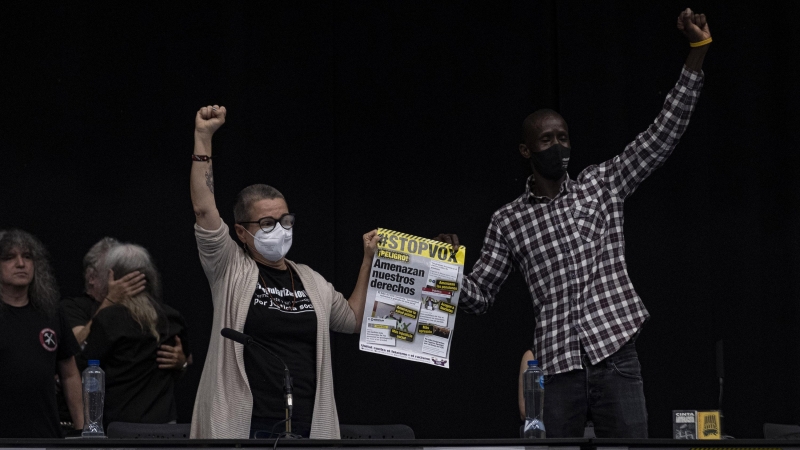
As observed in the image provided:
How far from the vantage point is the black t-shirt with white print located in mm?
3223

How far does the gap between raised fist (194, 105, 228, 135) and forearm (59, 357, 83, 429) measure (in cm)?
126

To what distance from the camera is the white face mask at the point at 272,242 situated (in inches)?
134

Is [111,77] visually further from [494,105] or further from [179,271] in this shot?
[494,105]

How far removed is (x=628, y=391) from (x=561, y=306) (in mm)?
348

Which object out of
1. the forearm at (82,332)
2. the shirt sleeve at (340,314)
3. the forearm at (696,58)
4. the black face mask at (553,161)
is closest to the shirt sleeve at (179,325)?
the forearm at (82,332)

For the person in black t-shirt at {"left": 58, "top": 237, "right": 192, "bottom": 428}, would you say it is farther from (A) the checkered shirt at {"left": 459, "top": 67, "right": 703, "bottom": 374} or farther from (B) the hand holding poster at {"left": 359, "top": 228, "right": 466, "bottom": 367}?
(A) the checkered shirt at {"left": 459, "top": 67, "right": 703, "bottom": 374}

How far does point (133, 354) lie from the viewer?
14.7 feet

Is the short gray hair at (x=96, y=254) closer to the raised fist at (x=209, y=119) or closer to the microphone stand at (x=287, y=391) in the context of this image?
the raised fist at (x=209, y=119)

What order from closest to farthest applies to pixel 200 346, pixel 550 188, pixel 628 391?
pixel 628 391, pixel 550 188, pixel 200 346

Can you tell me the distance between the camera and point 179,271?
549cm

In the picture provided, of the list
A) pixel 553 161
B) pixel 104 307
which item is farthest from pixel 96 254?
pixel 553 161

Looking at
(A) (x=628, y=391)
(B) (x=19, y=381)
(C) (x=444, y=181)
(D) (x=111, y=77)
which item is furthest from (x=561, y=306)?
(D) (x=111, y=77)

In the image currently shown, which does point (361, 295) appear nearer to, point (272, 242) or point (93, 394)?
point (272, 242)

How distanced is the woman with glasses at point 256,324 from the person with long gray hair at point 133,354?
1246mm
